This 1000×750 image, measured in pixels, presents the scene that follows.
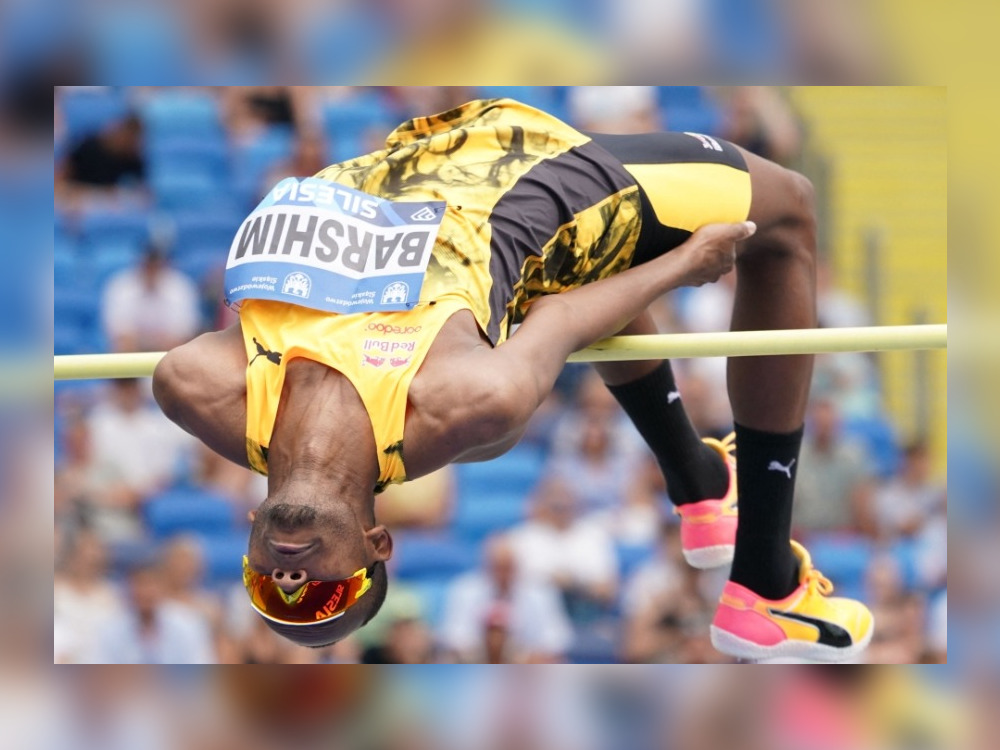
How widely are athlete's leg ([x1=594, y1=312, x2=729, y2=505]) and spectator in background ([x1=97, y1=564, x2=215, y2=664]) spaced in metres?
2.77

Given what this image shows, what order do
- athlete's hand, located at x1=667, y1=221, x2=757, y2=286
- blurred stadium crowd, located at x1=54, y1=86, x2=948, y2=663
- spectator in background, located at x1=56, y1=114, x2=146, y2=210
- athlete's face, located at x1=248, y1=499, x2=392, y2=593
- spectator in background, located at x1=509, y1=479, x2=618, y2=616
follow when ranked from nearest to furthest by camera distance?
athlete's face, located at x1=248, y1=499, x2=392, y2=593 < athlete's hand, located at x1=667, y1=221, x2=757, y2=286 < blurred stadium crowd, located at x1=54, y1=86, x2=948, y2=663 < spectator in background, located at x1=509, y1=479, x2=618, y2=616 < spectator in background, located at x1=56, y1=114, x2=146, y2=210

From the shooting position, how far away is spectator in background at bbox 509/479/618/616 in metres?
8.09

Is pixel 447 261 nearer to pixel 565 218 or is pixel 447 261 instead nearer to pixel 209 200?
pixel 565 218

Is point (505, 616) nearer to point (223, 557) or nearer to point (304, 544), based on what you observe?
point (223, 557)

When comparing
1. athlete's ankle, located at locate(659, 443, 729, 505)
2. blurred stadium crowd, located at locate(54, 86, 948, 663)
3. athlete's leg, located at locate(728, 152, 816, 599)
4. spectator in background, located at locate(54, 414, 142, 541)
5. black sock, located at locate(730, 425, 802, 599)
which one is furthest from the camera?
spectator in background, located at locate(54, 414, 142, 541)

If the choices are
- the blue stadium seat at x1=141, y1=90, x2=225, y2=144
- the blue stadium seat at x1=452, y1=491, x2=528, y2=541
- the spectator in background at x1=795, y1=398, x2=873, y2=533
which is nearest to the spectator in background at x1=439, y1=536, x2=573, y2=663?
the blue stadium seat at x1=452, y1=491, x2=528, y2=541

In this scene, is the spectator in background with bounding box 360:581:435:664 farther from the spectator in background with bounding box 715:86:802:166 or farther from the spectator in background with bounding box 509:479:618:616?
the spectator in background with bounding box 715:86:802:166

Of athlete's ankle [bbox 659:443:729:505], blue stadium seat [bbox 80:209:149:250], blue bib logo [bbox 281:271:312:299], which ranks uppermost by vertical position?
blue stadium seat [bbox 80:209:149:250]

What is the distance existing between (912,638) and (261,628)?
355 cm

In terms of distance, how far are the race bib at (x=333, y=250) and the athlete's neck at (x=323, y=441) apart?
238 millimetres

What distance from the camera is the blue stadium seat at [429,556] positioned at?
327 inches

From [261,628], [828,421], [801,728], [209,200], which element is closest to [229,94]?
[209,200]

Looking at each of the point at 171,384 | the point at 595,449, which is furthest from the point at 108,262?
the point at 171,384

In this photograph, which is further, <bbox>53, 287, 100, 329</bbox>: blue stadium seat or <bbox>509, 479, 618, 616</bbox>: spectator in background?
<bbox>53, 287, 100, 329</bbox>: blue stadium seat
